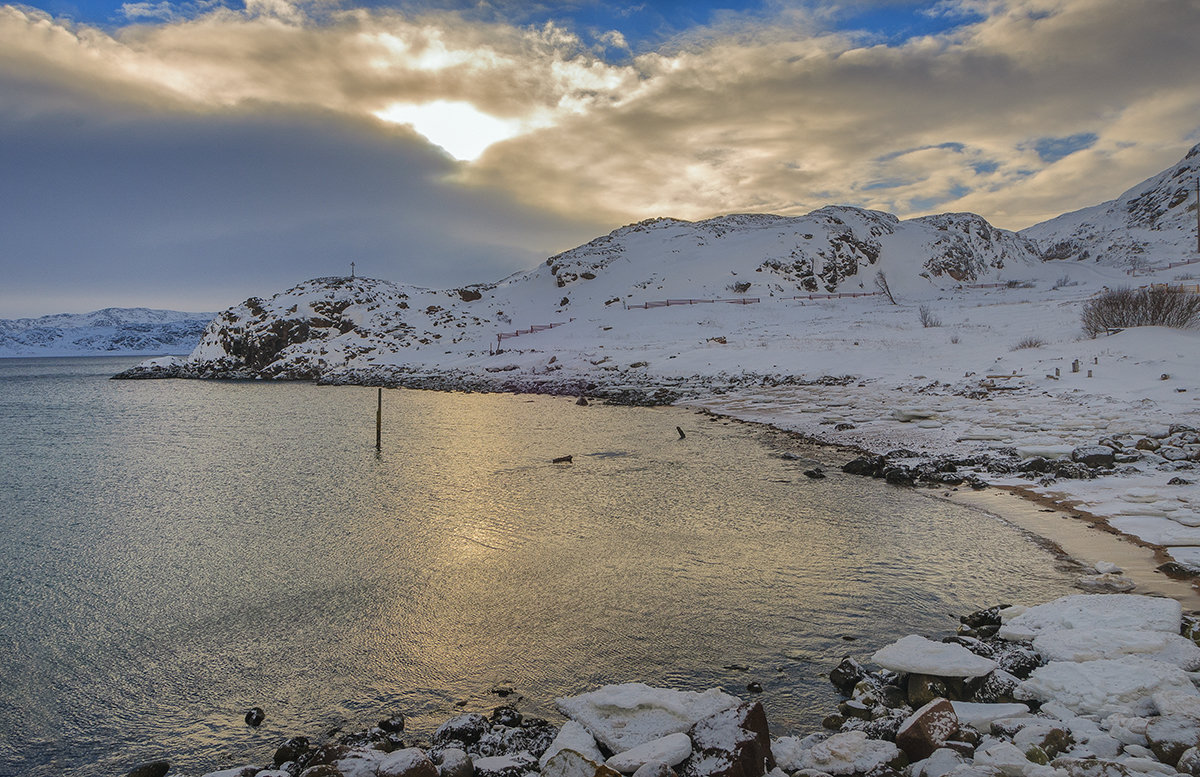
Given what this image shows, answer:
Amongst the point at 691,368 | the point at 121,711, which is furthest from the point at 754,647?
the point at 691,368

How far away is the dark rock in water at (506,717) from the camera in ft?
17.5

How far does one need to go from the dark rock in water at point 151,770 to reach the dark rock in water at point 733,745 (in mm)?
4145

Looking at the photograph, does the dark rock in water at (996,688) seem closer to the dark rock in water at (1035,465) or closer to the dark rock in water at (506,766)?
the dark rock in water at (506,766)

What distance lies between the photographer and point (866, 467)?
554 inches

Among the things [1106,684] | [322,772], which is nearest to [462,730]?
[322,772]

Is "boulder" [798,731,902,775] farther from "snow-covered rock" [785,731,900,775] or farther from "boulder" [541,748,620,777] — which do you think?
"boulder" [541,748,620,777]

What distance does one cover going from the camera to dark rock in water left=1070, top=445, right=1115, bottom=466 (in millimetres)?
12219

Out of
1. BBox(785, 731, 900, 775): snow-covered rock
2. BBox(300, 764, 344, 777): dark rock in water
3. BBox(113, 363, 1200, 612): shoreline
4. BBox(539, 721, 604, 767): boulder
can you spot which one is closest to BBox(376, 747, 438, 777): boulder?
BBox(300, 764, 344, 777): dark rock in water

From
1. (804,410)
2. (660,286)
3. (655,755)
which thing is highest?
(660,286)

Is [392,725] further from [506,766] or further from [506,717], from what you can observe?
[506,766]

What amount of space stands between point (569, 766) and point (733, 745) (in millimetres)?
1071

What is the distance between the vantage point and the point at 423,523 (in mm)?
12078

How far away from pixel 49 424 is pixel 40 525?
2273cm

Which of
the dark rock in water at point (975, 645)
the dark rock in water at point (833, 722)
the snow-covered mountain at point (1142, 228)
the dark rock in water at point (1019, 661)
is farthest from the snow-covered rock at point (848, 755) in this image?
the snow-covered mountain at point (1142, 228)
